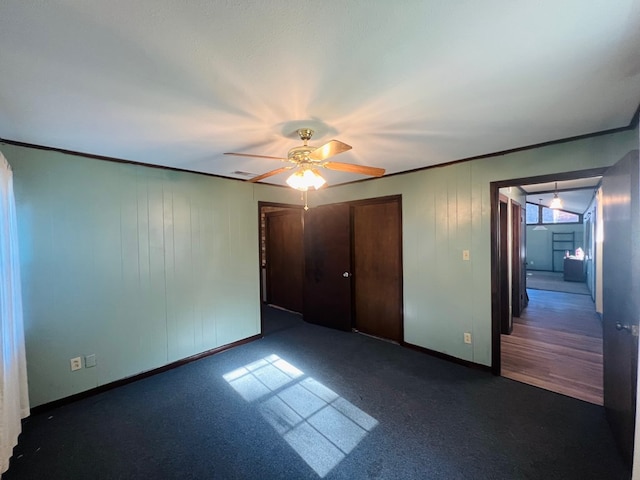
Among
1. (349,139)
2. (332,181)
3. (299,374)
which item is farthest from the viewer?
(332,181)

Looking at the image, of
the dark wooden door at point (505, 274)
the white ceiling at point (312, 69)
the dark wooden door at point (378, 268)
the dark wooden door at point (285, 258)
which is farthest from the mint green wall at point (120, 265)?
the dark wooden door at point (505, 274)

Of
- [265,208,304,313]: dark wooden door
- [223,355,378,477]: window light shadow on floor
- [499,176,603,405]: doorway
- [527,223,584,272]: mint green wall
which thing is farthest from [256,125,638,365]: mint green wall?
[527,223,584,272]: mint green wall

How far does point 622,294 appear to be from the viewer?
1.80 metres

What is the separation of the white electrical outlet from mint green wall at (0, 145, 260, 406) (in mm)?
35

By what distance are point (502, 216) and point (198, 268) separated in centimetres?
421

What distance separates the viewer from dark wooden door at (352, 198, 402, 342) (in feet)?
12.1

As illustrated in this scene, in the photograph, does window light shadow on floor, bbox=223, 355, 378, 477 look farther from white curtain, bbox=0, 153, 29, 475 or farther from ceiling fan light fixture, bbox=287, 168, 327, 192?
ceiling fan light fixture, bbox=287, 168, 327, 192

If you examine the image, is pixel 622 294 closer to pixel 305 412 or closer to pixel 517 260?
pixel 305 412

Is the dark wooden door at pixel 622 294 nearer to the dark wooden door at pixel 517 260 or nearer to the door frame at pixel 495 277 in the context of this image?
the door frame at pixel 495 277

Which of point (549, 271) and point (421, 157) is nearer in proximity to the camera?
point (421, 157)

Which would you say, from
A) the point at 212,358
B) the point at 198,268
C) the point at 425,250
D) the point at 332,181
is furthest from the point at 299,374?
the point at 332,181

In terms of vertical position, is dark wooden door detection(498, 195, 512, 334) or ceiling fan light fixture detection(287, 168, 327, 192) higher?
ceiling fan light fixture detection(287, 168, 327, 192)

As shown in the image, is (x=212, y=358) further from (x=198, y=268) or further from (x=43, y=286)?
(x=43, y=286)

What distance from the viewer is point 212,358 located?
3357 mm
